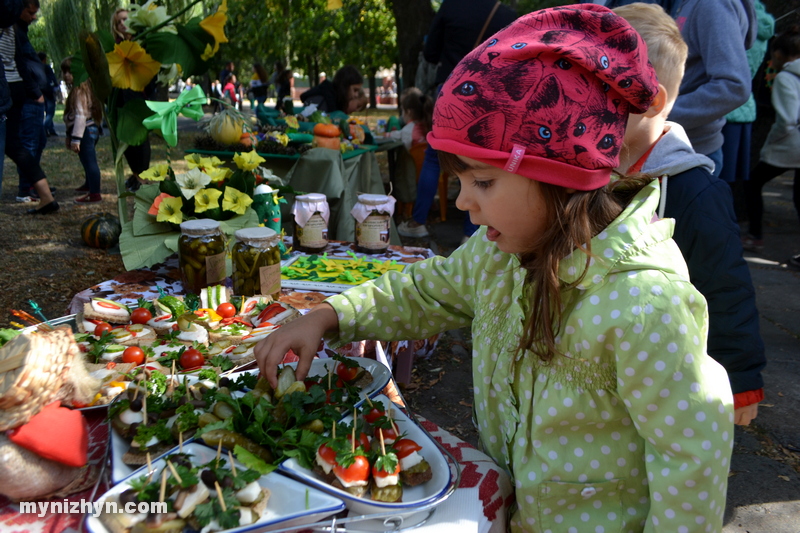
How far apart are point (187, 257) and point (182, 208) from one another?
0.36 metres

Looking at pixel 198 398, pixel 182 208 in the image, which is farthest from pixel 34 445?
pixel 182 208

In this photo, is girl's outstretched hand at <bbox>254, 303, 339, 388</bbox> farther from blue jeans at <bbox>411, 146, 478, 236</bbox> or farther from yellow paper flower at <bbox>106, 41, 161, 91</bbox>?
blue jeans at <bbox>411, 146, 478, 236</bbox>

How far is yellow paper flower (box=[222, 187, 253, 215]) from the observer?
2.32 meters

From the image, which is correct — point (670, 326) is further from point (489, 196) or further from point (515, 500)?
point (515, 500)

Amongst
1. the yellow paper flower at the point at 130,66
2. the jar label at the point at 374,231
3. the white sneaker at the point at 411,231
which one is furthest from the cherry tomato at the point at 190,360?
the white sneaker at the point at 411,231

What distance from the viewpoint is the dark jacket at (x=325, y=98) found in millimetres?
7145

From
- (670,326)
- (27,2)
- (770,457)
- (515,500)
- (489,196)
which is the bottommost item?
(770,457)

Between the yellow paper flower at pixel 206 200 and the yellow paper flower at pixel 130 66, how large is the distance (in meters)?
0.51

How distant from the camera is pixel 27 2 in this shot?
5605 millimetres

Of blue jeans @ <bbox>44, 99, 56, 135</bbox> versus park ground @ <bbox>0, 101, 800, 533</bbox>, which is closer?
park ground @ <bbox>0, 101, 800, 533</bbox>

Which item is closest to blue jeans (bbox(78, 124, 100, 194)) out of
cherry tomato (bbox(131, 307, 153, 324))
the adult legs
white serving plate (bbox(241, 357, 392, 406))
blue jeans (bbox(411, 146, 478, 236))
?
blue jeans (bbox(411, 146, 478, 236))

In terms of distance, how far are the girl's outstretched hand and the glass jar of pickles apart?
608 millimetres

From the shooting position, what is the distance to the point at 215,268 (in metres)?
2.02

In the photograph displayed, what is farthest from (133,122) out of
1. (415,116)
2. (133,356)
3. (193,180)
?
(415,116)
